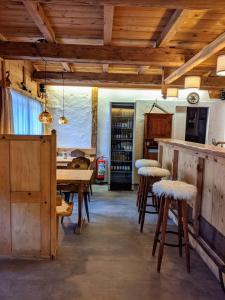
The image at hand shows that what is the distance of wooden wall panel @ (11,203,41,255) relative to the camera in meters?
2.79

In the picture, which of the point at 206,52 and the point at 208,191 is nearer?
the point at 208,191

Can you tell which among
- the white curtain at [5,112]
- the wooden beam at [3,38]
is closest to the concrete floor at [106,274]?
the white curtain at [5,112]

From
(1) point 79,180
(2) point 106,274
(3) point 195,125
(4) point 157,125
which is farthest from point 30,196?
(3) point 195,125

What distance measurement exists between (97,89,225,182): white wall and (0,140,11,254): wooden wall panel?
4272mm

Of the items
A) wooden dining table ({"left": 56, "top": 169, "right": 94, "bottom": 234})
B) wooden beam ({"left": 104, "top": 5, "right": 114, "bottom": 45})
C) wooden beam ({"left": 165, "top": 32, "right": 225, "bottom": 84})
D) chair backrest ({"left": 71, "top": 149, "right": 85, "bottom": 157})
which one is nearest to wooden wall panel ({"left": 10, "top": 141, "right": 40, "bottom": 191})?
wooden dining table ({"left": 56, "top": 169, "right": 94, "bottom": 234})

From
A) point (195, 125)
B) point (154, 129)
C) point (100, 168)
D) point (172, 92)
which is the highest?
point (172, 92)

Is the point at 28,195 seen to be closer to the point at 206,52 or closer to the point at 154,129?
the point at 206,52

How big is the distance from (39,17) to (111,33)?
37.2 inches

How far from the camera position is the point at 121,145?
21.3ft

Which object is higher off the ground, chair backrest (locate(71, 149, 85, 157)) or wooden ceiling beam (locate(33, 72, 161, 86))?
wooden ceiling beam (locate(33, 72, 161, 86))

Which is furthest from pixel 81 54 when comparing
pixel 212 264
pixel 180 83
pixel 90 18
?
pixel 212 264

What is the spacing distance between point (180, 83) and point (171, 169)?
2292 millimetres

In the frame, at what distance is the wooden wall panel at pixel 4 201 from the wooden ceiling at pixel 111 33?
1.47 metres

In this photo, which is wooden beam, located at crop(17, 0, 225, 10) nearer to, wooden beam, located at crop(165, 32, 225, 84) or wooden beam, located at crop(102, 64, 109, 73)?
wooden beam, located at crop(165, 32, 225, 84)
